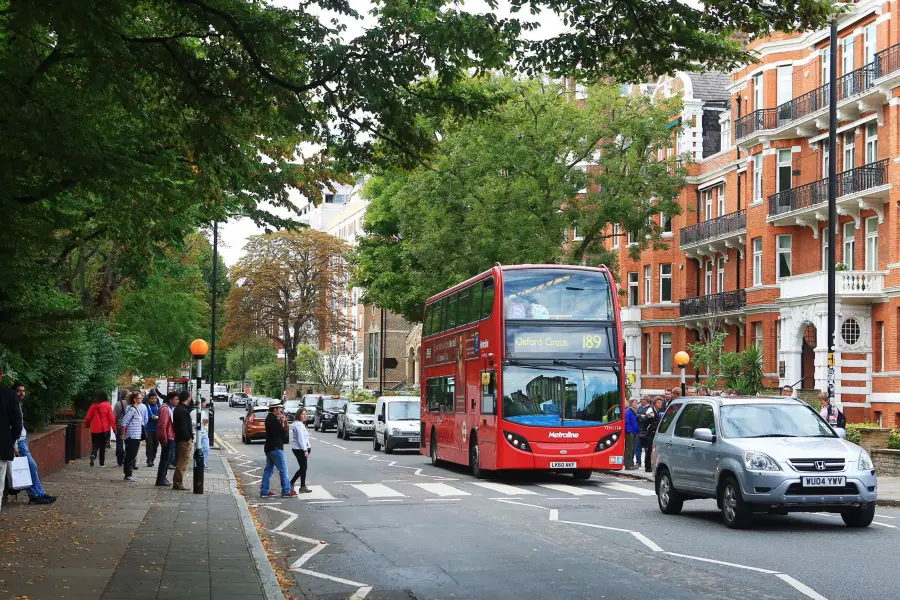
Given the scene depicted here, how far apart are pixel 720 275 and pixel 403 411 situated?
1919 cm

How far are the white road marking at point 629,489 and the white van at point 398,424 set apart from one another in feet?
49.5

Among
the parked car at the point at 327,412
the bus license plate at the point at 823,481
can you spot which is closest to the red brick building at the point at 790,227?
the parked car at the point at 327,412

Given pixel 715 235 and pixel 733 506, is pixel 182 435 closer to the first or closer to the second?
pixel 733 506

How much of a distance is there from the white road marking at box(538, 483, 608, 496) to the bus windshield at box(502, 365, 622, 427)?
4.08 feet

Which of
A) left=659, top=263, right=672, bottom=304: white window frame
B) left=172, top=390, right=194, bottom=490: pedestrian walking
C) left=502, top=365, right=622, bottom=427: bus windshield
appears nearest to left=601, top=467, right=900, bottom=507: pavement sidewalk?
left=502, top=365, right=622, bottom=427: bus windshield

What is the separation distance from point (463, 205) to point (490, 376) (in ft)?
65.6

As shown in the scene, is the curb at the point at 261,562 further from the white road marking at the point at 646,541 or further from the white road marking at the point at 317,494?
the white road marking at the point at 646,541

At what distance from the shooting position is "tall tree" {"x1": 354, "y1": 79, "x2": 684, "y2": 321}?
140 feet

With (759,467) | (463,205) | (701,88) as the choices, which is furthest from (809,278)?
(759,467)

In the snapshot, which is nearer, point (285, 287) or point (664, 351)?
point (664, 351)

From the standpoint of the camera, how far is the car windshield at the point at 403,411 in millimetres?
40188

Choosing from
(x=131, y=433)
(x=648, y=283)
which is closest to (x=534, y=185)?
(x=648, y=283)

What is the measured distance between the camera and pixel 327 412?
62312 mm

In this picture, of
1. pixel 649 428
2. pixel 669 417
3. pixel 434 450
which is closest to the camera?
pixel 669 417
